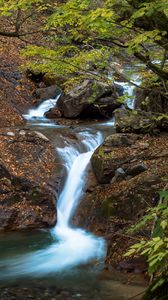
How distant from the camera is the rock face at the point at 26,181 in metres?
9.69

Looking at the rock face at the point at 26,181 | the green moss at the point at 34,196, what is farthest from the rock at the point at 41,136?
the green moss at the point at 34,196

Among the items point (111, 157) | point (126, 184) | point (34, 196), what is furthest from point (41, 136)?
point (126, 184)

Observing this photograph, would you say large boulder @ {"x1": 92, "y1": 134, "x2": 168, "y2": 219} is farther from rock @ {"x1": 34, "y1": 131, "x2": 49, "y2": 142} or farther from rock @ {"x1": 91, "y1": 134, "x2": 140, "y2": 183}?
rock @ {"x1": 34, "y1": 131, "x2": 49, "y2": 142}

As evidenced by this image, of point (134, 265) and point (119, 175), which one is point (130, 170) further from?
point (134, 265)

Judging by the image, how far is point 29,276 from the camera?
702 cm

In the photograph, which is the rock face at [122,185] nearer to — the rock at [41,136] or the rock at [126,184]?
the rock at [126,184]

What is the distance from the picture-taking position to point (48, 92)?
16.6 meters

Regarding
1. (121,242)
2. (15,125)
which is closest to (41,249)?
(121,242)

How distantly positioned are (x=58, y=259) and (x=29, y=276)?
37.9 inches

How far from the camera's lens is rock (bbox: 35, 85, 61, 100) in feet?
54.2

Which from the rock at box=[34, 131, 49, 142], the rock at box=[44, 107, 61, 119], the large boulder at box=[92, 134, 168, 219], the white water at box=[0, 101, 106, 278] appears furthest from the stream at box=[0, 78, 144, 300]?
the rock at box=[44, 107, 61, 119]

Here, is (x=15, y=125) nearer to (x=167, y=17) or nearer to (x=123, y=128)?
(x=123, y=128)

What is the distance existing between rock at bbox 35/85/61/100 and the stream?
4.12m

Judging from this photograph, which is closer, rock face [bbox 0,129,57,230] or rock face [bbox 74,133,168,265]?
rock face [bbox 74,133,168,265]
